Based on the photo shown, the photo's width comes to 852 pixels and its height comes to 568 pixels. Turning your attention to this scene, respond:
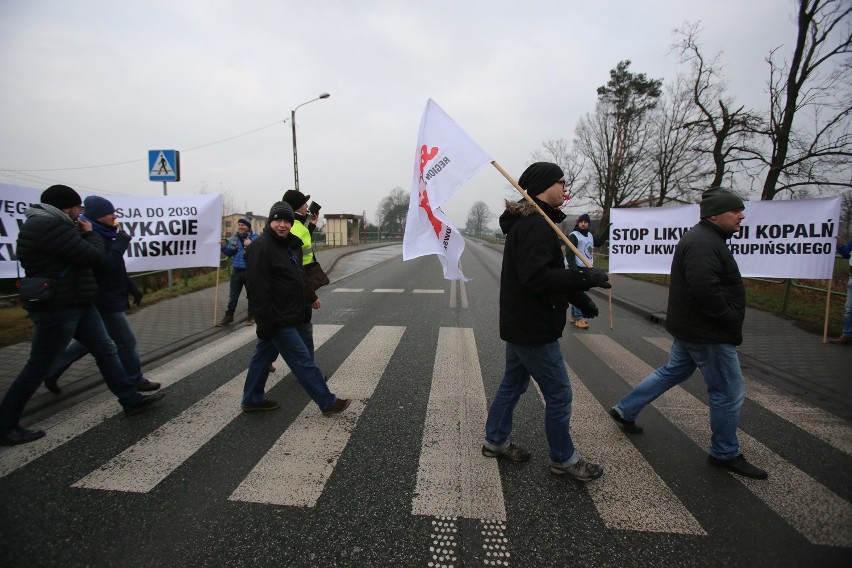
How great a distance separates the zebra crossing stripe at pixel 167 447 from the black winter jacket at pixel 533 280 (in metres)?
2.56

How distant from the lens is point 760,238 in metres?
6.41

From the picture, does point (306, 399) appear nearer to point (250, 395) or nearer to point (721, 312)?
point (250, 395)

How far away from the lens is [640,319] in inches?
314

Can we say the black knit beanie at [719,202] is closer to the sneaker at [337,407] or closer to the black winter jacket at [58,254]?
the sneaker at [337,407]

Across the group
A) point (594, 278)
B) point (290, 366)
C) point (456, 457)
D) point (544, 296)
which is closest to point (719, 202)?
point (594, 278)

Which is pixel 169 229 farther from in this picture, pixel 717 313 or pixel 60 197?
pixel 717 313

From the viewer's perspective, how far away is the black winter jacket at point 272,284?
10.8 ft

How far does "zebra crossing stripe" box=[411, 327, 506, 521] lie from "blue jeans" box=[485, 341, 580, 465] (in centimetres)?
35

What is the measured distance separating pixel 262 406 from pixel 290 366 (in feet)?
2.08

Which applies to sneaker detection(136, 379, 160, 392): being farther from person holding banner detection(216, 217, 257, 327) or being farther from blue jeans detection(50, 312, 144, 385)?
person holding banner detection(216, 217, 257, 327)

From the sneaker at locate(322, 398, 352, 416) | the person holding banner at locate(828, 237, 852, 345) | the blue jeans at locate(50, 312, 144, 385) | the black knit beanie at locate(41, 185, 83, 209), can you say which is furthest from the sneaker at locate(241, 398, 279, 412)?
the person holding banner at locate(828, 237, 852, 345)

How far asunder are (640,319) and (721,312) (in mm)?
5823

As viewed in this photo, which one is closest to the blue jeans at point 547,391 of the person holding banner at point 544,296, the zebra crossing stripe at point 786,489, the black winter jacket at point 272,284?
→ the person holding banner at point 544,296

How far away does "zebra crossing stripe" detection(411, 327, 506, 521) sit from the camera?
240cm
